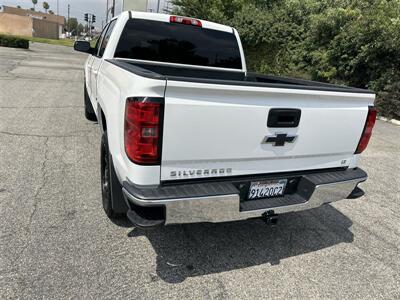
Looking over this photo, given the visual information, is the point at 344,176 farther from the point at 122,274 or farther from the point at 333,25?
the point at 333,25

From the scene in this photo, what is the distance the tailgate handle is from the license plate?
51 centimetres

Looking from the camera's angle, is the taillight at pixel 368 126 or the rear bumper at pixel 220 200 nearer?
the rear bumper at pixel 220 200

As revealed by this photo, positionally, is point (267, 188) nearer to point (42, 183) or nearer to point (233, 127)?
point (233, 127)

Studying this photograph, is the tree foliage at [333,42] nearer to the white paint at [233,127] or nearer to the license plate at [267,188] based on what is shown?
the white paint at [233,127]

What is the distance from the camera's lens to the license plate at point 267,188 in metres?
2.85

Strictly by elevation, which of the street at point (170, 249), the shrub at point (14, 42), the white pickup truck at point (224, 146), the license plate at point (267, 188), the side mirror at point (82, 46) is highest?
the side mirror at point (82, 46)

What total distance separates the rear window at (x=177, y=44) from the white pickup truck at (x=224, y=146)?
2.92 ft

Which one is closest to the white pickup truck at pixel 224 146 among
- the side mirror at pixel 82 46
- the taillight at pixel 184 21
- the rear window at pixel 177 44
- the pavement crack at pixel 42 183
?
the pavement crack at pixel 42 183

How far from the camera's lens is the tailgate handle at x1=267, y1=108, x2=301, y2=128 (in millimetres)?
2648

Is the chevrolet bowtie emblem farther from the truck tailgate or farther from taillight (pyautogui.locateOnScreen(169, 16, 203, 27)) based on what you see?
taillight (pyautogui.locateOnScreen(169, 16, 203, 27))

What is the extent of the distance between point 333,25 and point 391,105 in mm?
4137

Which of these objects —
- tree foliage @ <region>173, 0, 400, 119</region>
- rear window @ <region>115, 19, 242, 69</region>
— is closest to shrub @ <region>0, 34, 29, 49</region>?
tree foliage @ <region>173, 0, 400, 119</region>

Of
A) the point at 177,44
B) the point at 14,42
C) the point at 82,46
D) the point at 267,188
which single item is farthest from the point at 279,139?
the point at 14,42

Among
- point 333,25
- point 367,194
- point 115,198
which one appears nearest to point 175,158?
point 115,198
